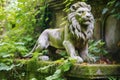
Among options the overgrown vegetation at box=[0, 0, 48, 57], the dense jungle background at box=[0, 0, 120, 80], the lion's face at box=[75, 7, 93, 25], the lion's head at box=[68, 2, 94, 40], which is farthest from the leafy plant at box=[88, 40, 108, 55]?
the overgrown vegetation at box=[0, 0, 48, 57]

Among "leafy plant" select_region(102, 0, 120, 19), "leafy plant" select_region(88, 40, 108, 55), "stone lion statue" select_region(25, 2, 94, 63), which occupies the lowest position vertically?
"leafy plant" select_region(88, 40, 108, 55)

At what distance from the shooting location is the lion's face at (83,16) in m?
4.22

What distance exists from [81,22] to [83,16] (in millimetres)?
109

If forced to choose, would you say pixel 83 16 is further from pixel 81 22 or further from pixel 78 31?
pixel 78 31

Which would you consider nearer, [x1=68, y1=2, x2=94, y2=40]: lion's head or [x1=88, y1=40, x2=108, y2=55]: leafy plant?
[x1=68, y1=2, x2=94, y2=40]: lion's head

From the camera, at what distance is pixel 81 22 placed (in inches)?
168

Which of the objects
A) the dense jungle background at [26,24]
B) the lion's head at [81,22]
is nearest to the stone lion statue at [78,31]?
the lion's head at [81,22]

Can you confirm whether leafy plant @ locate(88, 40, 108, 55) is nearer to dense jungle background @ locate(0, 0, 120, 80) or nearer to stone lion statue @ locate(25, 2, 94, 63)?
dense jungle background @ locate(0, 0, 120, 80)

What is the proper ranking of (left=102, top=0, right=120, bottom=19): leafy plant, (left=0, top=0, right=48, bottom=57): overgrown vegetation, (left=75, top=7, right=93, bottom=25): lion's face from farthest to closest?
(left=0, top=0, right=48, bottom=57): overgrown vegetation < (left=102, top=0, right=120, bottom=19): leafy plant < (left=75, top=7, right=93, bottom=25): lion's face

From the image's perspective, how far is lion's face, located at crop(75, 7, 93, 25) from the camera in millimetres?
4223

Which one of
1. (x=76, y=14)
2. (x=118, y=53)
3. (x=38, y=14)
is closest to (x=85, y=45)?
(x=76, y=14)

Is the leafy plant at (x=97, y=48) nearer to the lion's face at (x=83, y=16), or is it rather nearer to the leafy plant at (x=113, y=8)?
the leafy plant at (x=113, y=8)

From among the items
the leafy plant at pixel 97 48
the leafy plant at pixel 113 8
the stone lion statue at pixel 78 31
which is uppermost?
the leafy plant at pixel 113 8

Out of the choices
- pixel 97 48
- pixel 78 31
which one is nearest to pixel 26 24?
pixel 97 48
